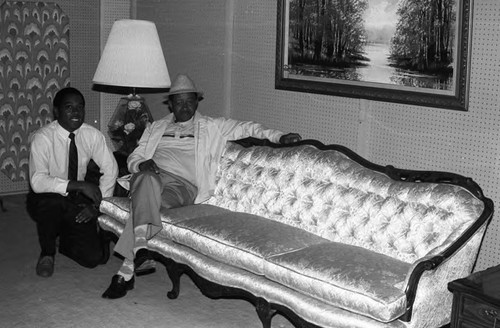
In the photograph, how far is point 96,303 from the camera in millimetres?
4223

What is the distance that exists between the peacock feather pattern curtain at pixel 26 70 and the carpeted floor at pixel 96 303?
6.85 feet

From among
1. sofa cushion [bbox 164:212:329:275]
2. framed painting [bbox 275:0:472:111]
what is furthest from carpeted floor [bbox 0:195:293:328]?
framed painting [bbox 275:0:472:111]

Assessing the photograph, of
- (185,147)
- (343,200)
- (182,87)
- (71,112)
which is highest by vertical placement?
(182,87)

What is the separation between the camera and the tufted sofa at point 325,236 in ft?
10.8

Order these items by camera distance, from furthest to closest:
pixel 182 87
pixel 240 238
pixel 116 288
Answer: pixel 182 87 → pixel 116 288 → pixel 240 238

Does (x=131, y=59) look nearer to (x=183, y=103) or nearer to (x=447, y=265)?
(x=183, y=103)


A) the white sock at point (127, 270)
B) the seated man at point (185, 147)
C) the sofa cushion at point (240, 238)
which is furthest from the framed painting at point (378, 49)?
the white sock at point (127, 270)

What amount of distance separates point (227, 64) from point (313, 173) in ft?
5.57

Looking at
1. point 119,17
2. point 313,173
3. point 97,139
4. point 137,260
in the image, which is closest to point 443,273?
point 313,173

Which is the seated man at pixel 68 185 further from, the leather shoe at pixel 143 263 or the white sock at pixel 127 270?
the white sock at pixel 127 270

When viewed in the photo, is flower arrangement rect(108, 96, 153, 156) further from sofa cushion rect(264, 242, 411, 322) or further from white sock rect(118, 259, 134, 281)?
sofa cushion rect(264, 242, 411, 322)

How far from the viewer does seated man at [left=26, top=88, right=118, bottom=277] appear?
4.79 m

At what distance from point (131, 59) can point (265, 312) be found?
2.30 meters

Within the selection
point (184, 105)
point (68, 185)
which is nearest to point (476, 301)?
point (184, 105)
